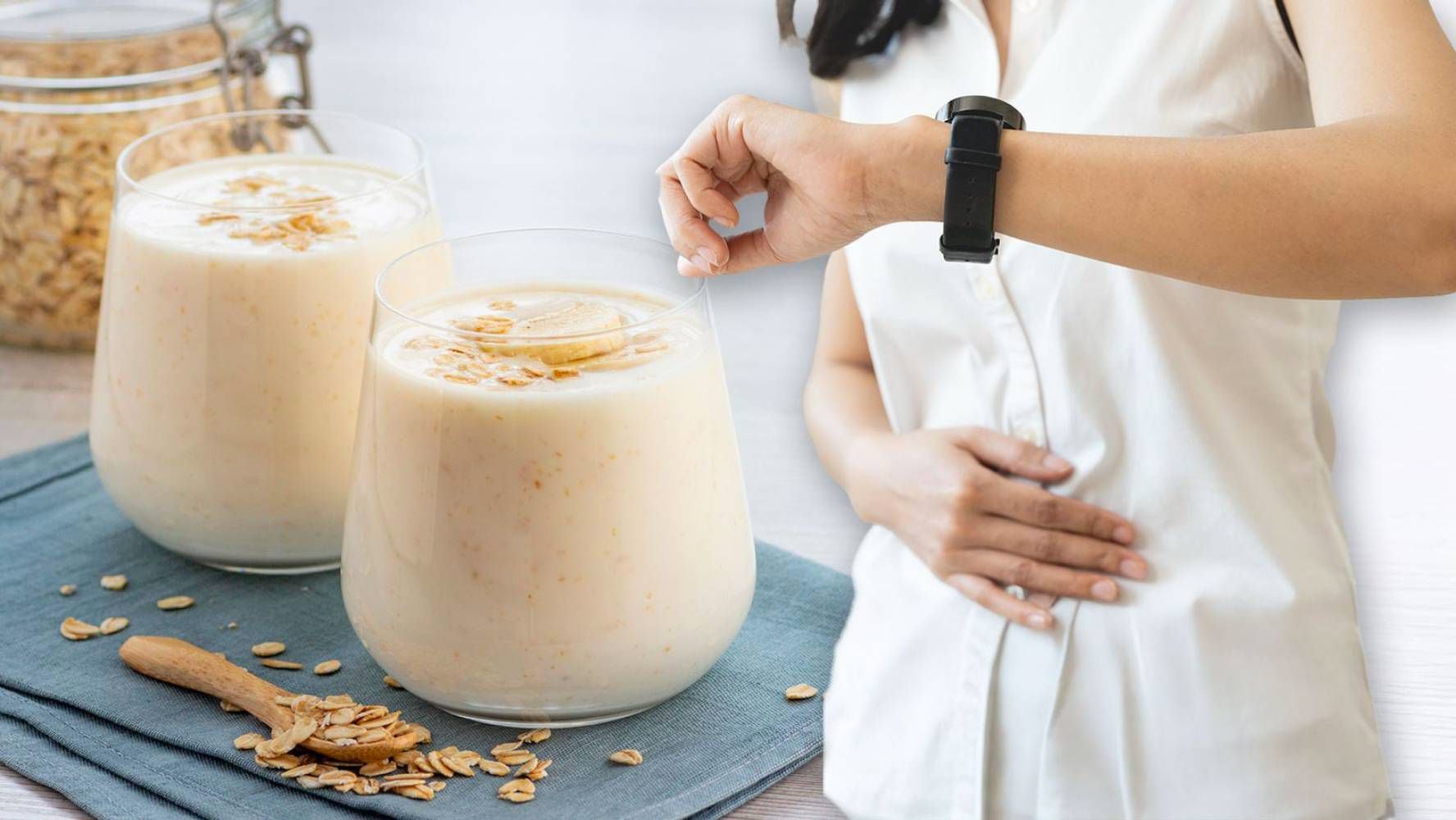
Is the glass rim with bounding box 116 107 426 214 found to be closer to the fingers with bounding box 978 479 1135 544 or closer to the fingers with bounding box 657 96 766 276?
the fingers with bounding box 657 96 766 276

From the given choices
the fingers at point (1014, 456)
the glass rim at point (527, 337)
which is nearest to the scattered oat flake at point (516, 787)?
the glass rim at point (527, 337)

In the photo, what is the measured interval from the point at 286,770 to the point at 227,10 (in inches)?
30.0

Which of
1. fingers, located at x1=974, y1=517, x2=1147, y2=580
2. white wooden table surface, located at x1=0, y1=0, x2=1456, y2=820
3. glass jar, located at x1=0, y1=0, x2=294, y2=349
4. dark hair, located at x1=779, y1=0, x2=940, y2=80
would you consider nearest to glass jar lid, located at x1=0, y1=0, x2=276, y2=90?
glass jar, located at x1=0, y1=0, x2=294, y2=349

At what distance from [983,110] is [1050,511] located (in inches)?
10.1

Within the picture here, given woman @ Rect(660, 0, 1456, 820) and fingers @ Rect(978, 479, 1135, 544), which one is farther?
fingers @ Rect(978, 479, 1135, 544)

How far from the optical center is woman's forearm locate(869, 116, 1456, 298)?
65cm

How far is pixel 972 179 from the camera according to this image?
0.68 meters

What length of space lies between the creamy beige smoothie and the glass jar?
0.60 metres

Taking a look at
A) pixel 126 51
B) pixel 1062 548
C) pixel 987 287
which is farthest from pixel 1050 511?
pixel 126 51

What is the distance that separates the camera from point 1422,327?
1.38m

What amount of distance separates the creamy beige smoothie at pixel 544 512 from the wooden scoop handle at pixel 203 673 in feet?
0.20

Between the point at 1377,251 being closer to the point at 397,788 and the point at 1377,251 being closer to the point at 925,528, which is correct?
the point at 925,528

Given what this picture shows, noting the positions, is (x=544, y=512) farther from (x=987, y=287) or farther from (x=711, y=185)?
(x=987, y=287)

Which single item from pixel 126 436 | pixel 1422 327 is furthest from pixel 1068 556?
pixel 1422 327
